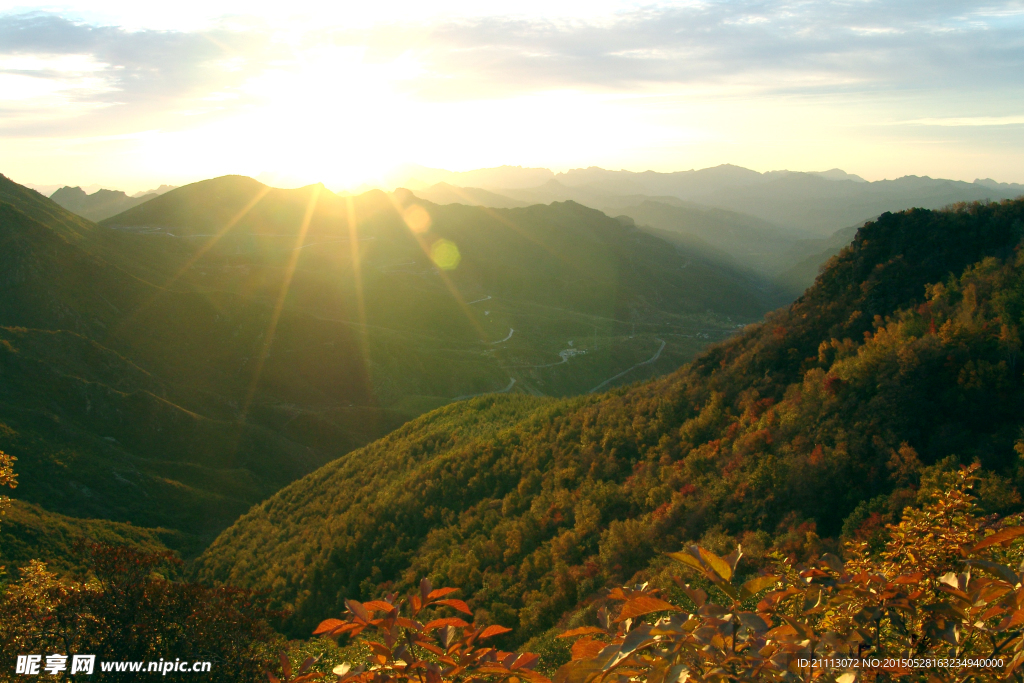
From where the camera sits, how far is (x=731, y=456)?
12883mm

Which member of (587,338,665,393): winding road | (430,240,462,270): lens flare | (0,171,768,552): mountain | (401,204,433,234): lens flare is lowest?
(587,338,665,393): winding road

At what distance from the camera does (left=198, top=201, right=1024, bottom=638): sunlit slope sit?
10227mm

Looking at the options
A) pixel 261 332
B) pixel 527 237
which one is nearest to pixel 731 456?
pixel 261 332

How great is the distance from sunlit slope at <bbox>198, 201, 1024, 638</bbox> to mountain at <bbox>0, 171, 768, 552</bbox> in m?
13.3

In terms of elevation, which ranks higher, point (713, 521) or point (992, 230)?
point (992, 230)

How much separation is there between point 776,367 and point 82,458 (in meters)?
34.3

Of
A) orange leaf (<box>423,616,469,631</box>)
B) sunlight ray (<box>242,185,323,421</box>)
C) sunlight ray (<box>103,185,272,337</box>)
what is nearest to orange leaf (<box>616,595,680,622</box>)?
orange leaf (<box>423,616,469,631</box>)

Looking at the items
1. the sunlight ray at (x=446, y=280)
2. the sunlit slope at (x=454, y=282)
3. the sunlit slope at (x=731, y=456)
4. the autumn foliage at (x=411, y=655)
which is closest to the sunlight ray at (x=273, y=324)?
the sunlit slope at (x=454, y=282)

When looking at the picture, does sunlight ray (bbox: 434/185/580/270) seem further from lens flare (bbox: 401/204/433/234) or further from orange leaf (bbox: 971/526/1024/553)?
orange leaf (bbox: 971/526/1024/553)

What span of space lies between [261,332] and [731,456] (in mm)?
56156

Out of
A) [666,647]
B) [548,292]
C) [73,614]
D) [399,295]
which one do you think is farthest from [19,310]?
[548,292]

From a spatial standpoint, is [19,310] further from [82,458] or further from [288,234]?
[288,234]

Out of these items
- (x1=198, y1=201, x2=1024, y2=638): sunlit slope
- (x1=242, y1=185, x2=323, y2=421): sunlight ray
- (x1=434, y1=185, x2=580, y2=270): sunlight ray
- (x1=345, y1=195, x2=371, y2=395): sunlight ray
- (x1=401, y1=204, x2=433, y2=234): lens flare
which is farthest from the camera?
(x1=434, y1=185, x2=580, y2=270): sunlight ray

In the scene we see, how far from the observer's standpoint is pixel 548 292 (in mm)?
116125
